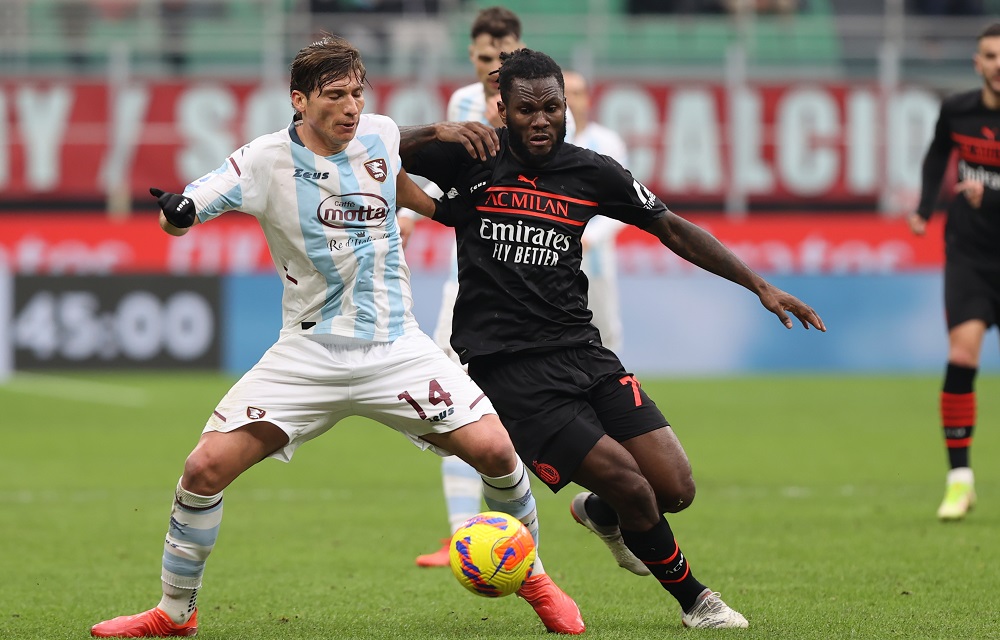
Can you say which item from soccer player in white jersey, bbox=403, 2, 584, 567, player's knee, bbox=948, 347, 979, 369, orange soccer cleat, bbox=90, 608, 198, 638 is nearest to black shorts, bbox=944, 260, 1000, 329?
player's knee, bbox=948, 347, 979, 369

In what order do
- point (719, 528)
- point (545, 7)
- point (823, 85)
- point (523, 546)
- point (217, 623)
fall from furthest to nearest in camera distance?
point (545, 7) < point (823, 85) < point (719, 528) < point (217, 623) < point (523, 546)

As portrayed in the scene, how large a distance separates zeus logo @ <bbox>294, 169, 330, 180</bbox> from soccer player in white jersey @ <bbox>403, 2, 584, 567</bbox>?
1.87 metres

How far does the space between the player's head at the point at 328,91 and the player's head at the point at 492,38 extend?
2.05 m

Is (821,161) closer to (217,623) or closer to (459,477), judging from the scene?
(459,477)

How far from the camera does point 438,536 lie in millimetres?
8219

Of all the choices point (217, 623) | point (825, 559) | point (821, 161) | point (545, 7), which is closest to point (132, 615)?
point (217, 623)

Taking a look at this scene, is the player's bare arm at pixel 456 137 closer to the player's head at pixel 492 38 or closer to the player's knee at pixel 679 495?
the player's knee at pixel 679 495

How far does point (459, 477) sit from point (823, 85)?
14613 millimetres

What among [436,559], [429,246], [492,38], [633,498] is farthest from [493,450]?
[429,246]

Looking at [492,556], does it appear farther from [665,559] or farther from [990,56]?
[990,56]

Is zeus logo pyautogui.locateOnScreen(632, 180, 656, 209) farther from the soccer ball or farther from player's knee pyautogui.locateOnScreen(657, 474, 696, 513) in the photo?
the soccer ball

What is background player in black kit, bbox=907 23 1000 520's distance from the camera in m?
8.59

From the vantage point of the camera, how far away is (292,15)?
21266 millimetres

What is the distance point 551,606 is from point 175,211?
1.98 metres
